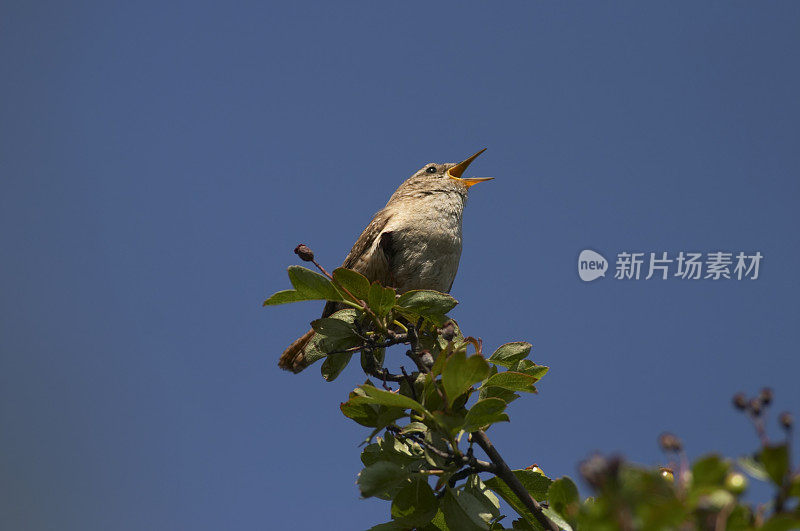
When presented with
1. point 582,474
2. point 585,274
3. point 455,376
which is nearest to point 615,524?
point 582,474

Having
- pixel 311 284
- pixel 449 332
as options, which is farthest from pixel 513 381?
pixel 311 284

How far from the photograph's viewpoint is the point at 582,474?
107 centimetres

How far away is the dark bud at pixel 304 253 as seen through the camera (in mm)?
2854

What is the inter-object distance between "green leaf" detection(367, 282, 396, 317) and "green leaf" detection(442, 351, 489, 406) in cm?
67

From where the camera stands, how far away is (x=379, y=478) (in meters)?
2.32

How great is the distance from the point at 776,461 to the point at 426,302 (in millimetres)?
1592

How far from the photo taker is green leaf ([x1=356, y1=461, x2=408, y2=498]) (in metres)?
2.29

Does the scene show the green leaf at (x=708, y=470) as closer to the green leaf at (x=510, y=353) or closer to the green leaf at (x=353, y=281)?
the green leaf at (x=510, y=353)

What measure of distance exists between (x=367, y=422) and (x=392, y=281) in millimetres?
1813

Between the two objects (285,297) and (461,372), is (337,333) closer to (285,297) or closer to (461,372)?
(285,297)

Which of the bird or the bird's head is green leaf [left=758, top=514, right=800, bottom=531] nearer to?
the bird

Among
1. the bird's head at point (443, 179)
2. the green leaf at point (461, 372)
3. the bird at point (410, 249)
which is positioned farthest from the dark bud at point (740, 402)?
the bird's head at point (443, 179)

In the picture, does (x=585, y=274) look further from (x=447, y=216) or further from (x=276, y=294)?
(x=276, y=294)

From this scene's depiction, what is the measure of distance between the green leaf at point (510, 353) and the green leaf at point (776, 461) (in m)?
1.38
